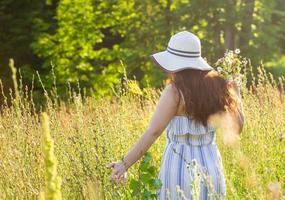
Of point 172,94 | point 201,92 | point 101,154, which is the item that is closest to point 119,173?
point 172,94

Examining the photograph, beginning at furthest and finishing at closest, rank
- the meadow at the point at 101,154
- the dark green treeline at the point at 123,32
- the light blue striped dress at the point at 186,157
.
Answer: the dark green treeline at the point at 123,32 → the meadow at the point at 101,154 → the light blue striped dress at the point at 186,157

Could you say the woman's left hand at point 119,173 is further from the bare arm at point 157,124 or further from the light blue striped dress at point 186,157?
the light blue striped dress at point 186,157

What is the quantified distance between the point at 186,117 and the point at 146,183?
471 millimetres

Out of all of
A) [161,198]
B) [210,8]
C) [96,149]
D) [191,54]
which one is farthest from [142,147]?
[210,8]

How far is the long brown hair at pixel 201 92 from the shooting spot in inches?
141

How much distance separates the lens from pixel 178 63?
145 inches

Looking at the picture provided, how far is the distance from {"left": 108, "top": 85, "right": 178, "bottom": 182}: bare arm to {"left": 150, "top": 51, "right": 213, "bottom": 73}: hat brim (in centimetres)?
12

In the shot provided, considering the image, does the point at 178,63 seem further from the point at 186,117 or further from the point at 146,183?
the point at 146,183

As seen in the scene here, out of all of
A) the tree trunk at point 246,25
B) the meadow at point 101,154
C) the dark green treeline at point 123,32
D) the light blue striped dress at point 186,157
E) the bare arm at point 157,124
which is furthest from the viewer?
the tree trunk at point 246,25

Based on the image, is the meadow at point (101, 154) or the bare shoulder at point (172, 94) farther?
the meadow at point (101, 154)

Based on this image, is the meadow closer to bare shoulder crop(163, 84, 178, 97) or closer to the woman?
the woman

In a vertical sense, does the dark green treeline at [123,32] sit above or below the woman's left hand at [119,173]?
above

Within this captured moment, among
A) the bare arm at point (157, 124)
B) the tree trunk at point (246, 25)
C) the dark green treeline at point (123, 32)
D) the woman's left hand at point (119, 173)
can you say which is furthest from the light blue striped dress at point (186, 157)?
the tree trunk at point (246, 25)

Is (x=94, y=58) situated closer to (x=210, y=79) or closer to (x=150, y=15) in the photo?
(x=150, y=15)
